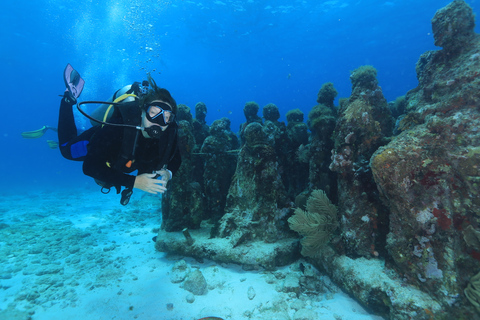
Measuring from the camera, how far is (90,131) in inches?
170

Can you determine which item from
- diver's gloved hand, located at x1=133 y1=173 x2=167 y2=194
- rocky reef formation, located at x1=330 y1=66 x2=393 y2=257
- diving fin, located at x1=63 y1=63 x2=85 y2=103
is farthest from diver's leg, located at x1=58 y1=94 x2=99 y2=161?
Answer: rocky reef formation, located at x1=330 y1=66 x2=393 y2=257

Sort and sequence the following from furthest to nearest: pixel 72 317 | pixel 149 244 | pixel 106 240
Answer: pixel 106 240 → pixel 149 244 → pixel 72 317

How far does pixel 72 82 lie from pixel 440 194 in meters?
8.76

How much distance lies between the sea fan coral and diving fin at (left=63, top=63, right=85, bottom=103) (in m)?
6.57

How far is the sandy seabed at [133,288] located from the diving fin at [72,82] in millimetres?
4933

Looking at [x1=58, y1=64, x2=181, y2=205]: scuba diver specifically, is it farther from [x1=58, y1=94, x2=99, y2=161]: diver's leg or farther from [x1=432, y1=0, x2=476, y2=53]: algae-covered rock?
[x1=432, y1=0, x2=476, y2=53]: algae-covered rock

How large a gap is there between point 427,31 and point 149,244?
62363mm

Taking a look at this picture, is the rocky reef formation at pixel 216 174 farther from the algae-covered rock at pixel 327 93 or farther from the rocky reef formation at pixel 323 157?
the algae-covered rock at pixel 327 93

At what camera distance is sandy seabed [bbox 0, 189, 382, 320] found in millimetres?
4180

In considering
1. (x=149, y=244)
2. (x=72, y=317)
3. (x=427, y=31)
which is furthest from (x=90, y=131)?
(x=427, y=31)

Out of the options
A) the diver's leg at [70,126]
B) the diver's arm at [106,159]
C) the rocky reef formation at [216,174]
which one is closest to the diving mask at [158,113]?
the diver's arm at [106,159]

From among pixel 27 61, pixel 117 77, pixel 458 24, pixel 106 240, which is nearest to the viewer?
pixel 458 24

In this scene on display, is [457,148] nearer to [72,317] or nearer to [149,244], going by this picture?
[72,317]

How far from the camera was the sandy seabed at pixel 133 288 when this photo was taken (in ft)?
13.7
